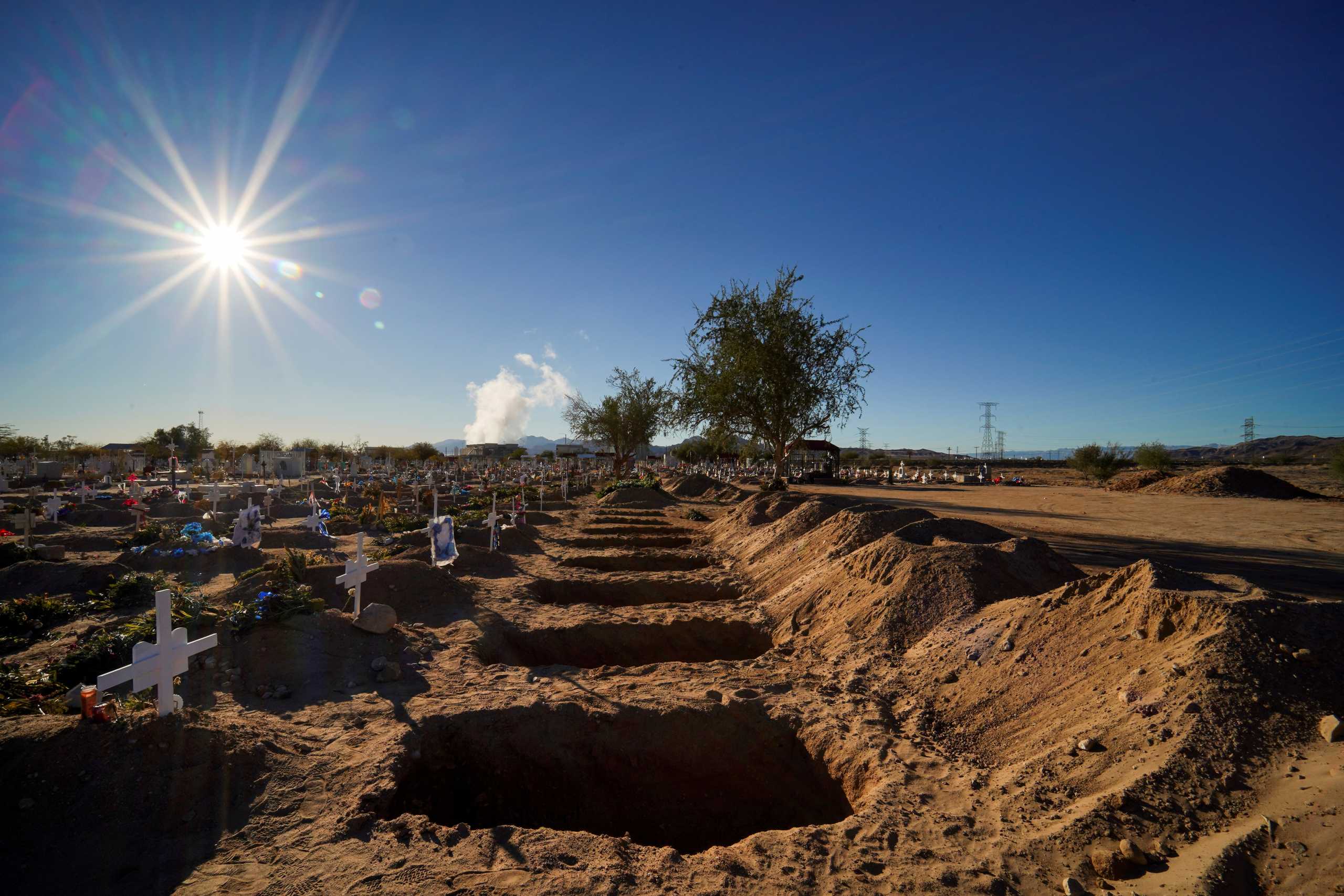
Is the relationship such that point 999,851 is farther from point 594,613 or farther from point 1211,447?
point 1211,447

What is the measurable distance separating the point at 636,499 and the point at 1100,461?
36.2m

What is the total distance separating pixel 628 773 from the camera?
4824mm

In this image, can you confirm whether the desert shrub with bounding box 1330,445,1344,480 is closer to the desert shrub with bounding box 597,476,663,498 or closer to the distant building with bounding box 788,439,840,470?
the distant building with bounding box 788,439,840,470

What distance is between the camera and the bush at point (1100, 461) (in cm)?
4038

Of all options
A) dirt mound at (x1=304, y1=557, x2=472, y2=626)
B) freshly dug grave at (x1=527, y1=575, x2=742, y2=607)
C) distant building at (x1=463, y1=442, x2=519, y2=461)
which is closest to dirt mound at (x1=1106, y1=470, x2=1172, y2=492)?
freshly dug grave at (x1=527, y1=575, x2=742, y2=607)

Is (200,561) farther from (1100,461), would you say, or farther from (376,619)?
(1100,461)

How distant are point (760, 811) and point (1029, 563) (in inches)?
190

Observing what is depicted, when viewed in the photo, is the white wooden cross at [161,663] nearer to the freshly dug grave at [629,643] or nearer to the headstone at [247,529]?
the freshly dug grave at [629,643]

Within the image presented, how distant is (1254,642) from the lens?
3848mm

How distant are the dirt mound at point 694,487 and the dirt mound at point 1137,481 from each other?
68.6 feet

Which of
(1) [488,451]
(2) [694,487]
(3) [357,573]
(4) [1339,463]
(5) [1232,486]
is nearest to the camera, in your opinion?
(3) [357,573]

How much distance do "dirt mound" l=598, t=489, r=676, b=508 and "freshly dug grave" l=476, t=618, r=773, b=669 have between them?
14777mm

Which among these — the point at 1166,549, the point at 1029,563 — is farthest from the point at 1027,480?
the point at 1029,563

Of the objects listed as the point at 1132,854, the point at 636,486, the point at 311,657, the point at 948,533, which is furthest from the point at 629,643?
the point at 636,486
